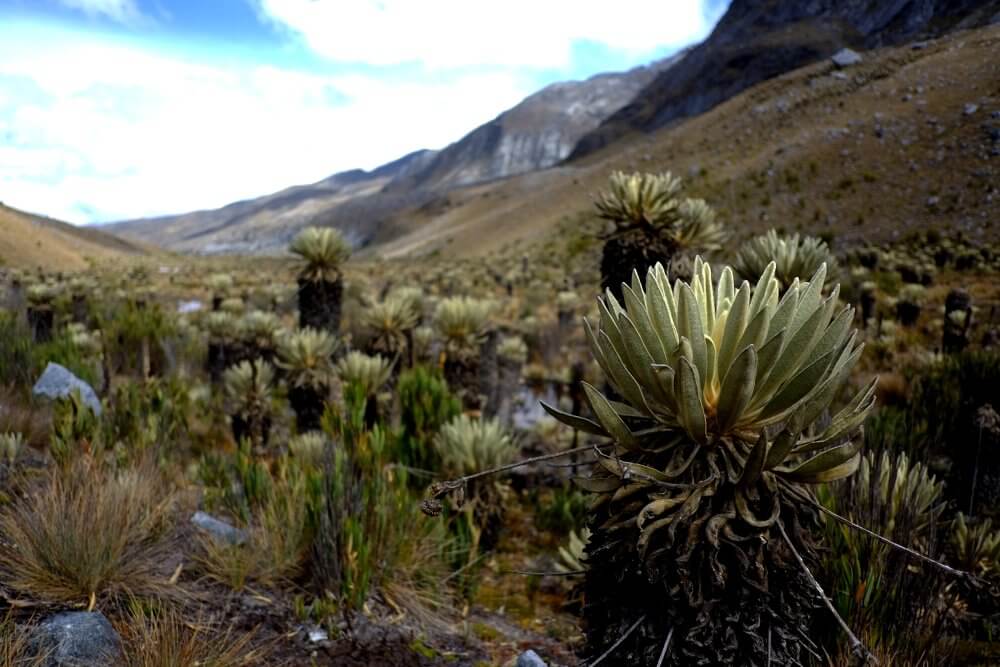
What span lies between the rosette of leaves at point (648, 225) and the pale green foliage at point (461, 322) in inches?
112

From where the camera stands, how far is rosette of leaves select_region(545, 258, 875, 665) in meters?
1.47

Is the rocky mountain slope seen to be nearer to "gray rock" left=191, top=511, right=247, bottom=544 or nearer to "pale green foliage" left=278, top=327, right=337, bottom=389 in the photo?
"pale green foliage" left=278, top=327, right=337, bottom=389

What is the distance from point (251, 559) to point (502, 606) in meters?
1.67

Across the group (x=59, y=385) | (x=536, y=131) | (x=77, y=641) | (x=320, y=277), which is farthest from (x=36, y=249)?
(x=536, y=131)

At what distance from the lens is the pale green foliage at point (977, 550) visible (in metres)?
3.31

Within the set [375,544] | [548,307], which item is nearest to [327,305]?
[375,544]

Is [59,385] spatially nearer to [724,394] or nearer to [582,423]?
[582,423]

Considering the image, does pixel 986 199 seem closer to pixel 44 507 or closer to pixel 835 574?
pixel 835 574

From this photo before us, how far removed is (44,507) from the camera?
3.07 meters

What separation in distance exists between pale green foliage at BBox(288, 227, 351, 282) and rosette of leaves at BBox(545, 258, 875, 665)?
769 cm

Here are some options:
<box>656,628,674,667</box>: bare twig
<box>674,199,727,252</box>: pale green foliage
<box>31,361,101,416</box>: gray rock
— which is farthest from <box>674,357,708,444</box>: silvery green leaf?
<box>31,361,101,416</box>: gray rock

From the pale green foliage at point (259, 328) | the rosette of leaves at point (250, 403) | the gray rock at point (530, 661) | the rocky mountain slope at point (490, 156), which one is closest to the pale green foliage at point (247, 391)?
the rosette of leaves at point (250, 403)

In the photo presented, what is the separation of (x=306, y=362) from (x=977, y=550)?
5.99 meters

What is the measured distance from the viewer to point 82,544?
2.88 meters
